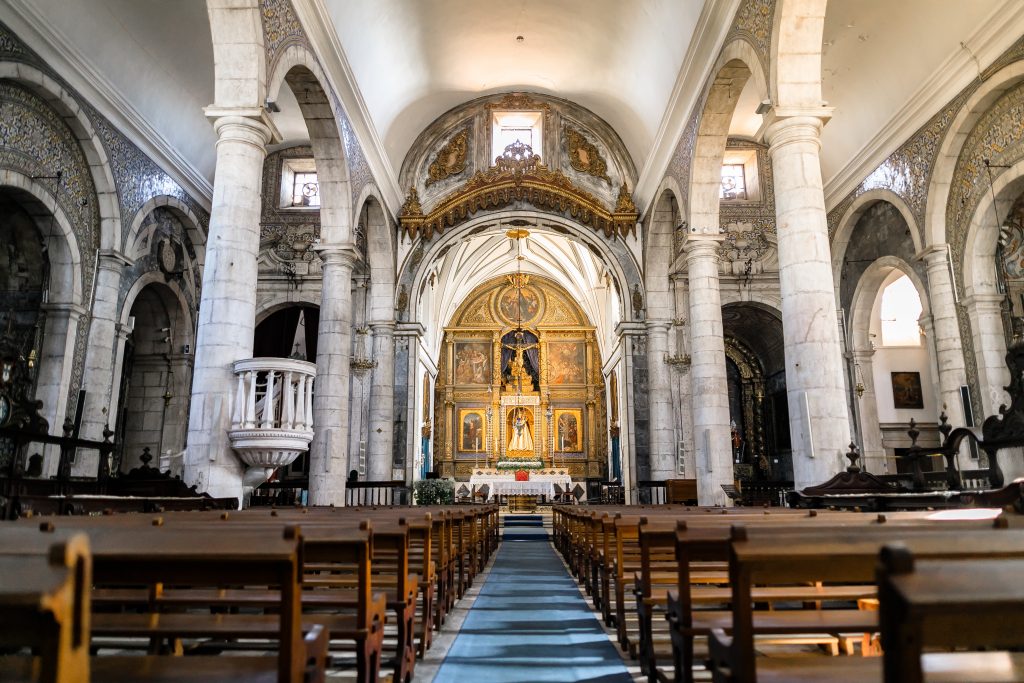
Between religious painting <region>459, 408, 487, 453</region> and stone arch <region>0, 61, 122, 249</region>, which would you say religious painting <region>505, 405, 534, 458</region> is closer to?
religious painting <region>459, 408, 487, 453</region>

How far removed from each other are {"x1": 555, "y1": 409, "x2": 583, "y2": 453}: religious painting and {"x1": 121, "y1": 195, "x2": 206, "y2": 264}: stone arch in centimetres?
1588

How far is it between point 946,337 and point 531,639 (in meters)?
10.2

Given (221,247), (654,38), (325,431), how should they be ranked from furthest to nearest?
(654,38) < (325,431) < (221,247)

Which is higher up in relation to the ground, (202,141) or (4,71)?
(202,141)

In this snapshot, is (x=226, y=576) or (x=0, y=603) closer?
(x=0, y=603)

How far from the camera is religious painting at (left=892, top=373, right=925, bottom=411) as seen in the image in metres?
18.3

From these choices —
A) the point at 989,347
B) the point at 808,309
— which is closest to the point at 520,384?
the point at 989,347

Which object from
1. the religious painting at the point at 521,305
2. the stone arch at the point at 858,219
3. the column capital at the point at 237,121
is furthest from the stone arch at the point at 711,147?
the religious painting at the point at 521,305

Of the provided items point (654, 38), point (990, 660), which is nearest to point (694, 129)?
point (654, 38)

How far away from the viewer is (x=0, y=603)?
3.72 ft

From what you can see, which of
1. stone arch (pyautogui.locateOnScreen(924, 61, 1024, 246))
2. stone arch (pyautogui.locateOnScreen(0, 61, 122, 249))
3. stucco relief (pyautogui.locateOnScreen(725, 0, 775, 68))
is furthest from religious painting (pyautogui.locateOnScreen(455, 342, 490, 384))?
stucco relief (pyautogui.locateOnScreen(725, 0, 775, 68))

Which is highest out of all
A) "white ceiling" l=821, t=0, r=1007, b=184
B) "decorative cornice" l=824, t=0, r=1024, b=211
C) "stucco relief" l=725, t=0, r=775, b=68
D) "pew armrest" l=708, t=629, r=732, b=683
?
"white ceiling" l=821, t=0, r=1007, b=184

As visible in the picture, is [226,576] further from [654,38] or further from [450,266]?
[450,266]

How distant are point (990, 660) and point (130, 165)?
13.7 meters
